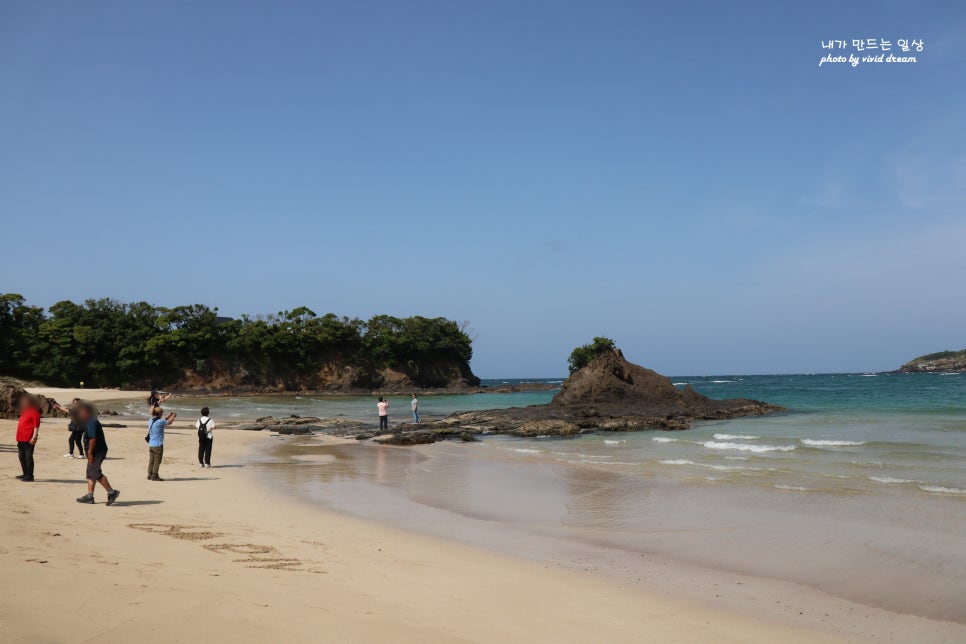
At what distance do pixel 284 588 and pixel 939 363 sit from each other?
18244cm

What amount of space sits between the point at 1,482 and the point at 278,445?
12.9 m

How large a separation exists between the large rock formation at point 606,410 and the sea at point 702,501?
5.96 meters

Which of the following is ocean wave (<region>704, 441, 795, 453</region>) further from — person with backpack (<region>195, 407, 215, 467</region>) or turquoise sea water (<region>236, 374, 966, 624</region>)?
person with backpack (<region>195, 407, 215, 467</region>)

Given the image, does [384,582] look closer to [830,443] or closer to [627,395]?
[830,443]

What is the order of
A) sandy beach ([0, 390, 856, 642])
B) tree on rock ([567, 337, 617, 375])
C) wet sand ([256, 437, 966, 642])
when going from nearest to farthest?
sandy beach ([0, 390, 856, 642]), wet sand ([256, 437, 966, 642]), tree on rock ([567, 337, 617, 375])

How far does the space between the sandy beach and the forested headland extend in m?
72.8

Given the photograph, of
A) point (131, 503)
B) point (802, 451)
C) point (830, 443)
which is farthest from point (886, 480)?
point (131, 503)

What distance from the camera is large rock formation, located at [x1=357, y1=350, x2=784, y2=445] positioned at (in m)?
29.9

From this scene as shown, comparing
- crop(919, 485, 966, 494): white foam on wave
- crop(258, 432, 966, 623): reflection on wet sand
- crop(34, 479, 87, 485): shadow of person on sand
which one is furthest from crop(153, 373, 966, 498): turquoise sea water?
crop(34, 479, 87, 485): shadow of person on sand

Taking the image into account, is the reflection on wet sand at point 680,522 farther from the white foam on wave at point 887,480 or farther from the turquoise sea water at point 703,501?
the white foam on wave at point 887,480

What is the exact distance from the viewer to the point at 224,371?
81.0 m

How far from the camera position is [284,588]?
577 cm

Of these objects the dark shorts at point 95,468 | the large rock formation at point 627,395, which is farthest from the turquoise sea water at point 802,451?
the dark shorts at point 95,468

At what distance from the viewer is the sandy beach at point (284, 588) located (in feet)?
15.1
